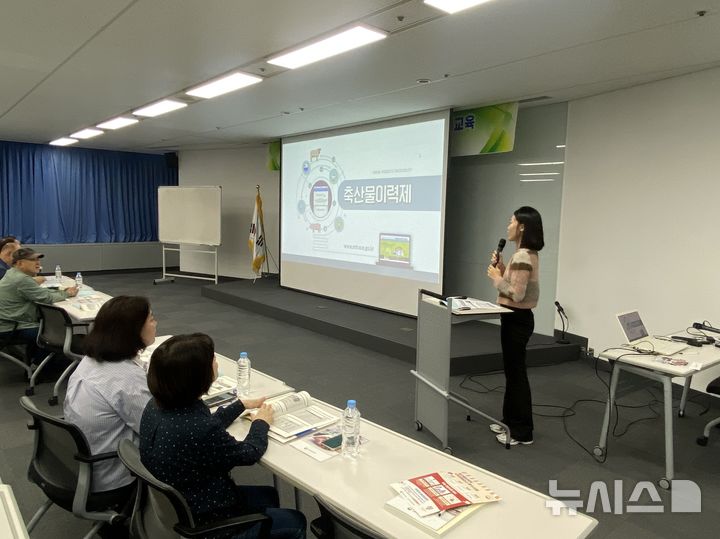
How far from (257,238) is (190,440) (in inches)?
289

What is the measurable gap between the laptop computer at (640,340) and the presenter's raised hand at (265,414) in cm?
230

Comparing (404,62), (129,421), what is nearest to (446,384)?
(129,421)

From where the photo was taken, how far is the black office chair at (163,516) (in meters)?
1.34

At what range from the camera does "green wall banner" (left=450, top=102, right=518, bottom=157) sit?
17.0 ft

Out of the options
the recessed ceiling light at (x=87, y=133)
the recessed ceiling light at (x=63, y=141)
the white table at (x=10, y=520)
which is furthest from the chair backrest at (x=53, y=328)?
the recessed ceiling light at (x=63, y=141)

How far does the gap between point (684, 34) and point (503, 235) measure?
283cm

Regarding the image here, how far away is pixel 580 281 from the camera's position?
4.97 m

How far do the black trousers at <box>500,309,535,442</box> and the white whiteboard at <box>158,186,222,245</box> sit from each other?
6819mm

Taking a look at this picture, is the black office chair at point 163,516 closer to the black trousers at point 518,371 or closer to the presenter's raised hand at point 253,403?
the presenter's raised hand at point 253,403

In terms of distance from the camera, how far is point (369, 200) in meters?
6.32

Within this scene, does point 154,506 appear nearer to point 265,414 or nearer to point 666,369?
point 265,414

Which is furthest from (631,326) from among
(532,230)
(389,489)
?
(389,489)

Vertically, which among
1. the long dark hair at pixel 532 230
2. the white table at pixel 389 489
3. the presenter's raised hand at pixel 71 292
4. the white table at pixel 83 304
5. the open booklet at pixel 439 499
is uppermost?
the long dark hair at pixel 532 230

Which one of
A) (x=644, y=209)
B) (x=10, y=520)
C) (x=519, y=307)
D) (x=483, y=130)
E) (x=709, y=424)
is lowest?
(x=709, y=424)
